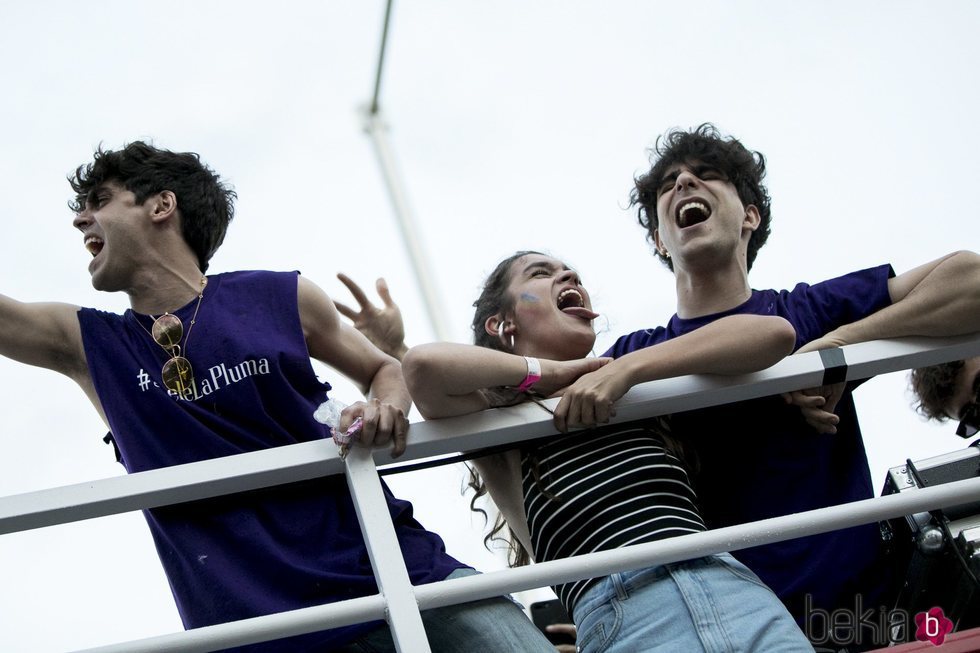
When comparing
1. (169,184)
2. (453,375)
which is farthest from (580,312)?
(169,184)

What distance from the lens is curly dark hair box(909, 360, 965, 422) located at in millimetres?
2930

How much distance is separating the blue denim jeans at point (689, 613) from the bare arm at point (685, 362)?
10.9 inches

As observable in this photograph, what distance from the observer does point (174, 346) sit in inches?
86.7

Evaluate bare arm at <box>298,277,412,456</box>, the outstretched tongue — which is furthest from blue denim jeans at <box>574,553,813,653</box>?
the outstretched tongue

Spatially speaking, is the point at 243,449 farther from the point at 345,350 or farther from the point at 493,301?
the point at 493,301

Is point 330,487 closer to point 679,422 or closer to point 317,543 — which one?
point 317,543

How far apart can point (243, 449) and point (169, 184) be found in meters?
0.75

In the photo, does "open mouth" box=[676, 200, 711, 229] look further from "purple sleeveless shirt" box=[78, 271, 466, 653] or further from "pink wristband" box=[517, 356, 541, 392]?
"purple sleeveless shirt" box=[78, 271, 466, 653]

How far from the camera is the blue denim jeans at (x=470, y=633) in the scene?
6.30ft

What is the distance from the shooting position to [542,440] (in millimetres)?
2193

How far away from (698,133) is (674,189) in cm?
23

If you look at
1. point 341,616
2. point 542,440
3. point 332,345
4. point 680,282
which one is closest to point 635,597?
point 542,440

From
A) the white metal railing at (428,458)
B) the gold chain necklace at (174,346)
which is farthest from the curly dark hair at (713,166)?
the gold chain necklace at (174,346)

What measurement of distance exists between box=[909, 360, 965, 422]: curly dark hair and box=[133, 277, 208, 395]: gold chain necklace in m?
1.76
